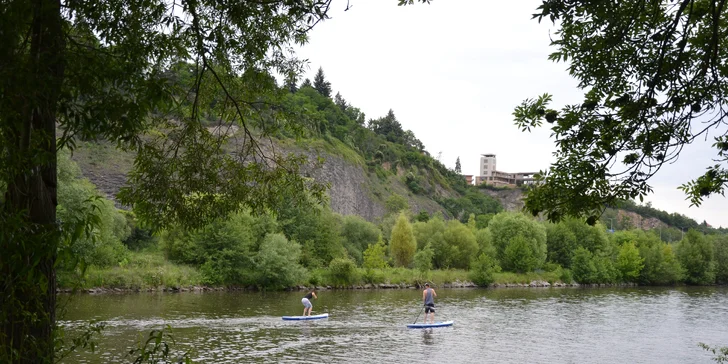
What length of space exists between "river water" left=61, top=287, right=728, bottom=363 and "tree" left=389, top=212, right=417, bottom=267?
2278 centimetres

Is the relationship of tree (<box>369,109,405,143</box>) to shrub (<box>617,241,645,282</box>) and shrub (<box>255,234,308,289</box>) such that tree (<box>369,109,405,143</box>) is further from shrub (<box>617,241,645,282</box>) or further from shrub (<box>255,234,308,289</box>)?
shrub (<box>255,234,308,289</box>)

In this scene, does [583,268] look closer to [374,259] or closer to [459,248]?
[459,248]

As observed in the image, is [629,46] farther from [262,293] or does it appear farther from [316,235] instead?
[316,235]

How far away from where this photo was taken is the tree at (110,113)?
17.4 feet

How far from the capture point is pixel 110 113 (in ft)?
19.3

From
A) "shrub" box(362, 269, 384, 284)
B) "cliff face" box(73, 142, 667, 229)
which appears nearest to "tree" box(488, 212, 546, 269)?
"cliff face" box(73, 142, 667, 229)

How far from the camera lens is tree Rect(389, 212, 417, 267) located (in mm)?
71750

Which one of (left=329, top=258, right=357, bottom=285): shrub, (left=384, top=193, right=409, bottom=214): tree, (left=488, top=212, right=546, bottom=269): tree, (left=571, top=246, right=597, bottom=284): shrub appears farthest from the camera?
(left=384, top=193, right=409, bottom=214): tree

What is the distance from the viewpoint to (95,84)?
20.4ft

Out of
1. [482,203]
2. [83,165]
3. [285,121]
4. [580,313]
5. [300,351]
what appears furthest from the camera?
[482,203]

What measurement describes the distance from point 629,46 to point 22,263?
6.69m

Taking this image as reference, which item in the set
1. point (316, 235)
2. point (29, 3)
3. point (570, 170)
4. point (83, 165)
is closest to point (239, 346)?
point (570, 170)

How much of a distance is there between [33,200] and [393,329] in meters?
25.6

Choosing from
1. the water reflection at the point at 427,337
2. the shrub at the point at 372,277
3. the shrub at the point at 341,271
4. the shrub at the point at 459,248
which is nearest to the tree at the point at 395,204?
the shrub at the point at 459,248
